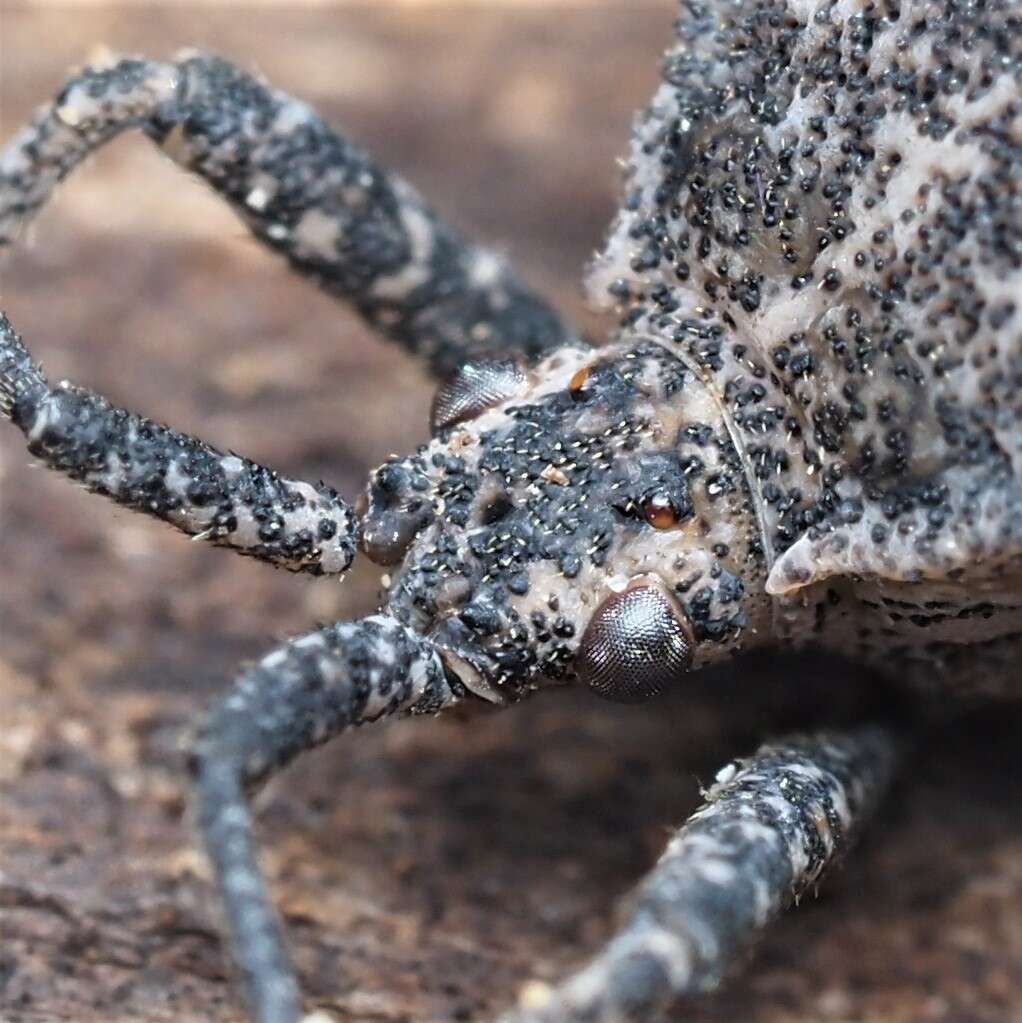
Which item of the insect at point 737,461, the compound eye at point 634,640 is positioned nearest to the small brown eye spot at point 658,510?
the insect at point 737,461

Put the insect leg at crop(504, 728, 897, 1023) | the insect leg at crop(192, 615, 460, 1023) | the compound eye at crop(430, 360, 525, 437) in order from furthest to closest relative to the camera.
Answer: the compound eye at crop(430, 360, 525, 437) < the insect leg at crop(504, 728, 897, 1023) < the insect leg at crop(192, 615, 460, 1023)

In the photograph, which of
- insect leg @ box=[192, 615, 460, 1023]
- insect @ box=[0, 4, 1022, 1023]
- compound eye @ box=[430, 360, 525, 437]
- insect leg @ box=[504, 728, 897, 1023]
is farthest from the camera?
compound eye @ box=[430, 360, 525, 437]

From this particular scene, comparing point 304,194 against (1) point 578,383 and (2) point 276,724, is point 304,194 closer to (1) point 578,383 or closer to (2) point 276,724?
(1) point 578,383

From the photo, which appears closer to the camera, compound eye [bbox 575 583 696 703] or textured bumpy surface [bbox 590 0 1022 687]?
textured bumpy surface [bbox 590 0 1022 687]

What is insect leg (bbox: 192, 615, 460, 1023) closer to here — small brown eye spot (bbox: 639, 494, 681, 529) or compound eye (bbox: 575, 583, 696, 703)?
compound eye (bbox: 575, 583, 696, 703)

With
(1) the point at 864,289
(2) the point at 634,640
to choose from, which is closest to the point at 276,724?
(2) the point at 634,640

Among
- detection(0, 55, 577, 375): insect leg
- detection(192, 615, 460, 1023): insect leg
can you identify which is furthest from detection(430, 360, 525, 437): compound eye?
detection(192, 615, 460, 1023): insect leg

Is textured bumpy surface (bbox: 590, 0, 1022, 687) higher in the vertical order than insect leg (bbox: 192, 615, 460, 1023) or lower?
higher

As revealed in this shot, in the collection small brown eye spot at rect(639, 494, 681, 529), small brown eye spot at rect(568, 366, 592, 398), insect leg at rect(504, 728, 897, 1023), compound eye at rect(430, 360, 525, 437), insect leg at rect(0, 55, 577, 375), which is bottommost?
insect leg at rect(504, 728, 897, 1023)
